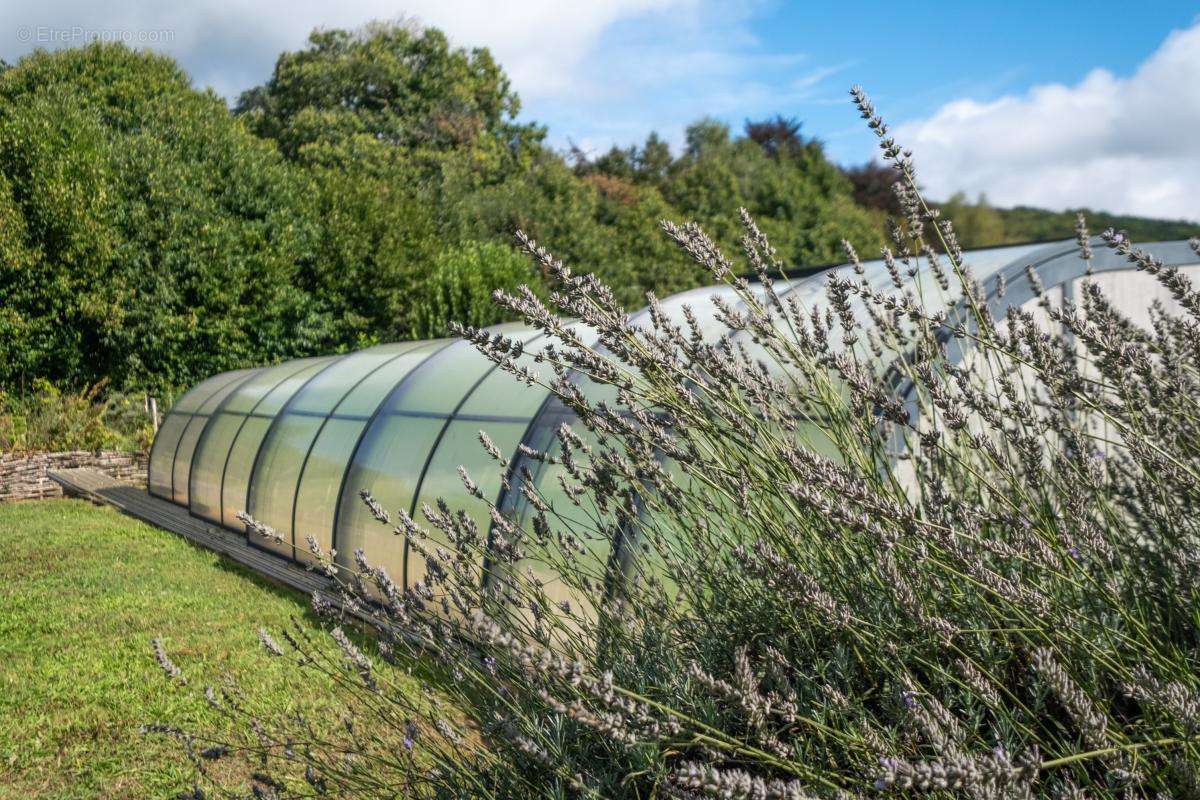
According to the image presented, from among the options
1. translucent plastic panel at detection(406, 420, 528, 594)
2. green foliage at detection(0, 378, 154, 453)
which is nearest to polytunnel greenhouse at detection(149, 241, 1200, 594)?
translucent plastic panel at detection(406, 420, 528, 594)

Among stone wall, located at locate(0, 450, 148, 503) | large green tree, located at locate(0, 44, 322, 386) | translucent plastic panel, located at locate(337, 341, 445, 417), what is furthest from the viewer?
large green tree, located at locate(0, 44, 322, 386)

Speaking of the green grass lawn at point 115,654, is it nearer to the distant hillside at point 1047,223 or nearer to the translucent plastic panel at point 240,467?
the translucent plastic panel at point 240,467

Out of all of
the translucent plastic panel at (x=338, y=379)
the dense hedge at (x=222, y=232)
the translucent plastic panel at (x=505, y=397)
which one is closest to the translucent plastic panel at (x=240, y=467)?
the translucent plastic panel at (x=338, y=379)

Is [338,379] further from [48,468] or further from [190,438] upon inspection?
[48,468]

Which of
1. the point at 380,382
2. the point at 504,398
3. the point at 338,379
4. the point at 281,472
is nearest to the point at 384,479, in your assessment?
the point at 504,398

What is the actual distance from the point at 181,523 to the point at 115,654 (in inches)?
183

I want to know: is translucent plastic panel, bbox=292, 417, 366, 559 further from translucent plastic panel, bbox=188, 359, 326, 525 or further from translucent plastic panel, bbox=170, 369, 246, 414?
translucent plastic panel, bbox=170, 369, 246, 414

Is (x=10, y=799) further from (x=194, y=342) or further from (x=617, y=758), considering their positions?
(x=194, y=342)

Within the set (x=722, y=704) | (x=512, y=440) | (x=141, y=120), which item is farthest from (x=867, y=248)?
(x=722, y=704)

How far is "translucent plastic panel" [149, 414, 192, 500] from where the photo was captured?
40.7 ft

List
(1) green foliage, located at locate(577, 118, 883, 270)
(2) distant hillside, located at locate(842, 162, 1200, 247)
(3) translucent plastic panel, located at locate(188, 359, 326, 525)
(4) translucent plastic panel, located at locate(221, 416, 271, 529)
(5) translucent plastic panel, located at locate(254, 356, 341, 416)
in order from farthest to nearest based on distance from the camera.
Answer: (2) distant hillside, located at locate(842, 162, 1200, 247) < (1) green foliage, located at locate(577, 118, 883, 270) < (3) translucent plastic panel, located at locate(188, 359, 326, 525) < (5) translucent plastic panel, located at locate(254, 356, 341, 416) < (4) translucent plastic panel, located at locate(221, 416, 271, 529)

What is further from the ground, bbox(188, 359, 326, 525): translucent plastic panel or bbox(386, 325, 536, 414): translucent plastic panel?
bbox(386, 325, 536, 414): translucent plastic panel

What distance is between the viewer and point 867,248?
108ft

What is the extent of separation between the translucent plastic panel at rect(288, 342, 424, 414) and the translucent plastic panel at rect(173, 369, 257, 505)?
7.32 ft
